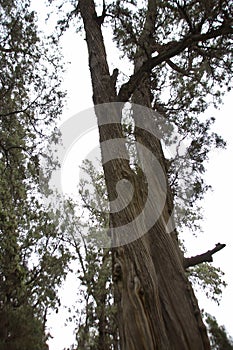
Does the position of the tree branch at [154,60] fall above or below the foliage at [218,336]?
above

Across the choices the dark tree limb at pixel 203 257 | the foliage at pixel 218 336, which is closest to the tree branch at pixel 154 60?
the dark tree limb at pixel 203 257

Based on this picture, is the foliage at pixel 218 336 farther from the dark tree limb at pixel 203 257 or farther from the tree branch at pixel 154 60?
the tree branch at pixel 154 60

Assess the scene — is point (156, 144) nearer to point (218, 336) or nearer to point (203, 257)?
point (203, 257)

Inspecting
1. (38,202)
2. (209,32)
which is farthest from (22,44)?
(209,32)

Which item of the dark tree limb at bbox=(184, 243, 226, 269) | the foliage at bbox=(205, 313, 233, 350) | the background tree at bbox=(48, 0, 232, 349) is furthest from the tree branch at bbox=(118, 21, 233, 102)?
the foliage at bbox=(205, 313, 233, 350)

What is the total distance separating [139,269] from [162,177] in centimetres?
204

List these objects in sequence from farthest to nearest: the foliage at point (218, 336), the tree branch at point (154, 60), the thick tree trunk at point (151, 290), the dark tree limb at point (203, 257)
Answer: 1. the foliage at point (218, 336)
2. the tree branch at point (154, 60)
3. the dark tree limb at point (203, 257)
4. the thick tree trunk at point (151, 290)

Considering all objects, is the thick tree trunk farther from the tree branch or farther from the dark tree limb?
the tree branch

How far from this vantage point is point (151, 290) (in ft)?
9.51

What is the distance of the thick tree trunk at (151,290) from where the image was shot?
267 centimetres

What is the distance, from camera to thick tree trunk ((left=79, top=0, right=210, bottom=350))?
2.67m

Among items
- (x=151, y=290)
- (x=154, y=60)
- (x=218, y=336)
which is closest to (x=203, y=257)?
(x=151, y=290)

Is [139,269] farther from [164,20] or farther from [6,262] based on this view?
[6,262]

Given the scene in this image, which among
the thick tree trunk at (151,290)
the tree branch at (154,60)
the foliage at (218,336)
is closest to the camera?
the thick tree trunk at (151,290)
